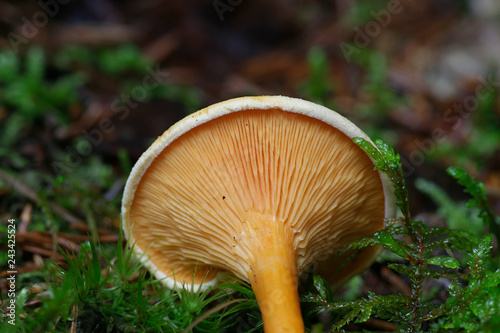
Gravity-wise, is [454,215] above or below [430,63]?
below

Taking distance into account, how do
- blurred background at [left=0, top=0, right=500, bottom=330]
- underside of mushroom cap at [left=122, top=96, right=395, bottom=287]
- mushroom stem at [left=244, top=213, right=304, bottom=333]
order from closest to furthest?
mushroom stem at [left=244, top=213, right=304, bottom=333] < underside of mushroom cap at [left=122, top=96, right=395, bottom=287] < blurred background at [left=0, top=0, right=500, bottom=330]

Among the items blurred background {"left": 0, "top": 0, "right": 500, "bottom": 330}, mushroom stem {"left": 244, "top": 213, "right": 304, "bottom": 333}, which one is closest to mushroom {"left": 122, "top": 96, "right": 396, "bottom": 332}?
mushroom stem {"left": 244, "top": 213, "right": 304, "bottom": 333}

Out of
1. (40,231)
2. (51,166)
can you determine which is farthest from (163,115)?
(40,231)

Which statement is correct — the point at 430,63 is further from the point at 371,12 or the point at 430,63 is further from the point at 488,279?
the point at 488,279

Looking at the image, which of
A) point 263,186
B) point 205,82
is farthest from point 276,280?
point 205,82

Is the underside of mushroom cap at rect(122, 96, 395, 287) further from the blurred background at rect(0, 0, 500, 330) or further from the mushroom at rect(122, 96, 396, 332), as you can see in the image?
the blurred background at rect(0, 0, 500, 330)

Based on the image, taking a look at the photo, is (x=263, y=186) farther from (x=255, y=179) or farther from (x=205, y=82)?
(x=205, y=82)
